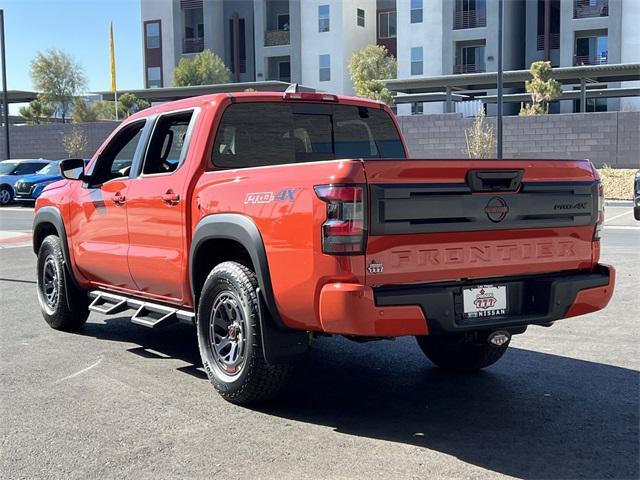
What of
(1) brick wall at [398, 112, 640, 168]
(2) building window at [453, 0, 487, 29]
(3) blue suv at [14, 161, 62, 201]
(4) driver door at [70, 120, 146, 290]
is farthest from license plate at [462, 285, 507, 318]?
(2) building window at [453, 0, 487, 29]

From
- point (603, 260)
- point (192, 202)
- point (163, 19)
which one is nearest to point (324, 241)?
point (192, 202)

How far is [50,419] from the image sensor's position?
4988mm

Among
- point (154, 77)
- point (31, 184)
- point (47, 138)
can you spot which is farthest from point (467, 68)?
point (31, 184)

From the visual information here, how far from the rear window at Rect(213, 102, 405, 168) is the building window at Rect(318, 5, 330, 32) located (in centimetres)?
5311

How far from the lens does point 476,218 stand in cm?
464

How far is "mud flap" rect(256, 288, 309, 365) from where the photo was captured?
15.9 feet

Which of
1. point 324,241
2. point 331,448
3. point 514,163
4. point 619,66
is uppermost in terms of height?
point 619,66

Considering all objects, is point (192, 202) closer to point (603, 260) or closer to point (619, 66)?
point (603, 260)

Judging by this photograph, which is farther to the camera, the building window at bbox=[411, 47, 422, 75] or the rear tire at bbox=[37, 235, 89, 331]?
the building window at bbox=[411, 47, 422, 75]

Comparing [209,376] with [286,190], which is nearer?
[286,190]

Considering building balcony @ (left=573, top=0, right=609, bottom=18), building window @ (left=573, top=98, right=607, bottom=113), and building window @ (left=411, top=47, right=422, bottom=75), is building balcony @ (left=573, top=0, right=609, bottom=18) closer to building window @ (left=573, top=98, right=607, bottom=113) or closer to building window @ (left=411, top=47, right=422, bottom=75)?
building window @ (left=573, top=98, right=607, bottom=113)

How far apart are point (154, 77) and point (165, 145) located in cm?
6325

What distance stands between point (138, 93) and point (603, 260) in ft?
159

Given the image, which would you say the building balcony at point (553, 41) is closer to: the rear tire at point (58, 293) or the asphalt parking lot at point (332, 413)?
the asphalt parking lot at point (332, 413)
